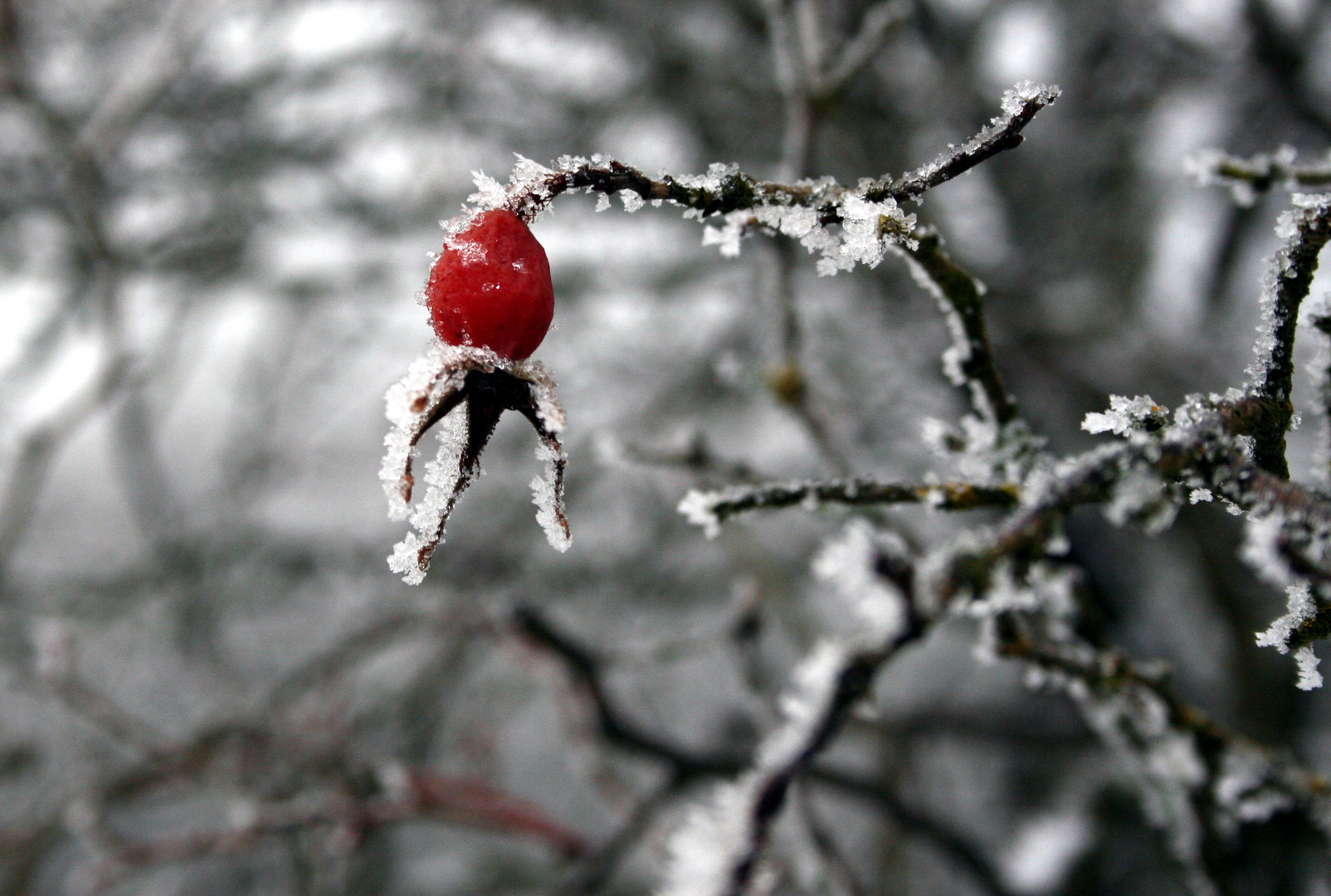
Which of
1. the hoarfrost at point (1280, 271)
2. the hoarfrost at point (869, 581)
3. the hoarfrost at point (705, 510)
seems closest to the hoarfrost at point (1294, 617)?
the hoarfrost at point (1280, 271)

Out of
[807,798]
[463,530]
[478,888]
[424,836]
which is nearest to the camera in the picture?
[807,798]

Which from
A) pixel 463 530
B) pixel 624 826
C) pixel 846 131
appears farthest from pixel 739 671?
pixel 463 530

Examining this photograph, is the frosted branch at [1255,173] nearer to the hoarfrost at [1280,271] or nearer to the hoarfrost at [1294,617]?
the hoarfrost at [1280,271]

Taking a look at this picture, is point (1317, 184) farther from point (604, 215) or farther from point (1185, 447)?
point (604, 215)

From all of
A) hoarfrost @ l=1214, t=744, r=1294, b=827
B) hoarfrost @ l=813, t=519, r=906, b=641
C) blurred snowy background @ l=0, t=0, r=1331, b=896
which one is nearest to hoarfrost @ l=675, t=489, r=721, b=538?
hoarfrost @ l=813, t=519, r=906, b=641

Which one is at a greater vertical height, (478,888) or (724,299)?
(724,299)

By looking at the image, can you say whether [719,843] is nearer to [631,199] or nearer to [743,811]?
[743,811]

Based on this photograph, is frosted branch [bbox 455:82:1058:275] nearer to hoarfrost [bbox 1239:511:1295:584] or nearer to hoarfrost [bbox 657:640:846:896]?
hoarfrost [bbox 1239:511:1295:584]
